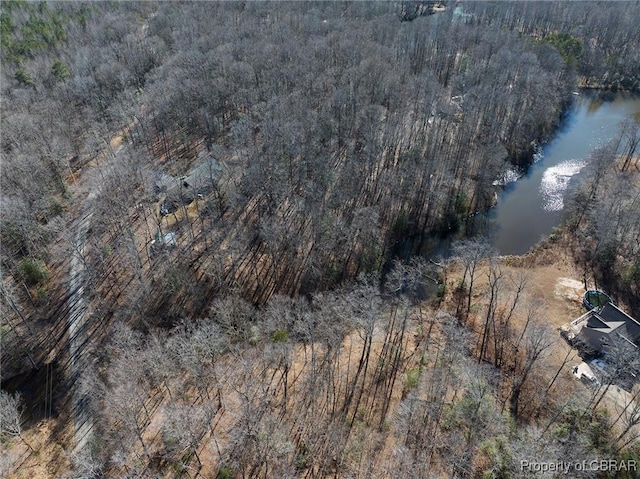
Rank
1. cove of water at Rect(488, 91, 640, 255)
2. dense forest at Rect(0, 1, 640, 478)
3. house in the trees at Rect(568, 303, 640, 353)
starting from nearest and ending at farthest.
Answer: dense forest at Rect(0, 1, 640, 478) → house in the trees at Rect(568, 303, 640, 353) → cove of water at Rect(488, 91, 640, 255)

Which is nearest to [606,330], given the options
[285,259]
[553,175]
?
[285,259]

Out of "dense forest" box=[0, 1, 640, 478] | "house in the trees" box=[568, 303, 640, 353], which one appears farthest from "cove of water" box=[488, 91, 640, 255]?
"house in the trees" box=[568, 303, 640, 353]

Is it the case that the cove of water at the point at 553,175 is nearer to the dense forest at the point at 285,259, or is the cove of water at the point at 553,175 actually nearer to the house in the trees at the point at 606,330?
the dense forest at the point at 285,259

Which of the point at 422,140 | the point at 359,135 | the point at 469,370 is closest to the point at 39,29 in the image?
the point at 359,135

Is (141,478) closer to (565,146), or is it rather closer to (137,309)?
(137,309)

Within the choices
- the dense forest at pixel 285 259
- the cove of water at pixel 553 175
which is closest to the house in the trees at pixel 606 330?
the dense forest at pixel 285 259

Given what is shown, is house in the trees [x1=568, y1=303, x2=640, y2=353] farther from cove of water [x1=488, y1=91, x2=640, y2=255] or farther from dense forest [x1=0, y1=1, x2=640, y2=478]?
cove of water [x1=488, y1=91, x2=640, y2=255]
